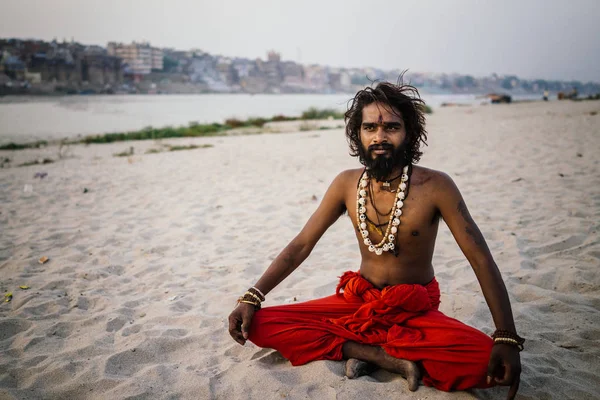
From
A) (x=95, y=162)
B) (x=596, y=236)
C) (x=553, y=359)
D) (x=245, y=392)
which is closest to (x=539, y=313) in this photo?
(x=553, y=359)

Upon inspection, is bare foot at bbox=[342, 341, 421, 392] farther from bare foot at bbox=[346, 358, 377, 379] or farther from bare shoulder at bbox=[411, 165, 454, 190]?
bare shoulder at bbox=[411, 165, 454, 190]

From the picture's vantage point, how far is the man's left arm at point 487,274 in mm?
1707

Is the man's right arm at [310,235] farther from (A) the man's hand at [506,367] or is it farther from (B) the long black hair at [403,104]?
(A) the man's hand at [506,367]

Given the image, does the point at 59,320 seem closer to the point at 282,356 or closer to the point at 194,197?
the point at 282,356

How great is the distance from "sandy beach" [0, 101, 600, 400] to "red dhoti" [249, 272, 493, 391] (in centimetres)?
11

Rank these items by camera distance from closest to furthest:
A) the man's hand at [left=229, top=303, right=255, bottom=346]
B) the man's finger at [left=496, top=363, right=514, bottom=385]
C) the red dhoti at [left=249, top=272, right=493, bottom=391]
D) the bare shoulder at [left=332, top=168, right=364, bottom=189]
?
the man's finger at [left=496, top=363, right=514, bottom=385]
the red dhoti at [left=249, top=272, right=493, bottom=391]
the man's hand at [left=229, top=303, right=255, bottom=346]
the bare shoulder at [left=332, top=168, right=364, bottom=189]

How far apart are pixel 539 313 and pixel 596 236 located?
1.67 metres

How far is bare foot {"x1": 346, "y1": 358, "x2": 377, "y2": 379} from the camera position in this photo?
6.76ft

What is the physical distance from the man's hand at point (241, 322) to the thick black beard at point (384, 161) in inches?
38.4

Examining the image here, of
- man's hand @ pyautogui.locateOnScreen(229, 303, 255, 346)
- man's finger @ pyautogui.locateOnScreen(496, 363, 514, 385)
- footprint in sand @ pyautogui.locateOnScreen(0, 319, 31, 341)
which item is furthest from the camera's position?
footprint in sand @ pyautogui.locateOnScreen(0, 319, 31, 341)

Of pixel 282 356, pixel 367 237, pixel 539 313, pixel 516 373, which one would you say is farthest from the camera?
pixel 539 313

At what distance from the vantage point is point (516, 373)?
169cm

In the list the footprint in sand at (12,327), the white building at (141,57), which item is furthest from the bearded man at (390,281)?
the white building at (141,57)

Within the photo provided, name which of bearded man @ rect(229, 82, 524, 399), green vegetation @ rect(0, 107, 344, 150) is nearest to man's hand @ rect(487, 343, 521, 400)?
bearded man @ rect(229, 82, 524, 399)
